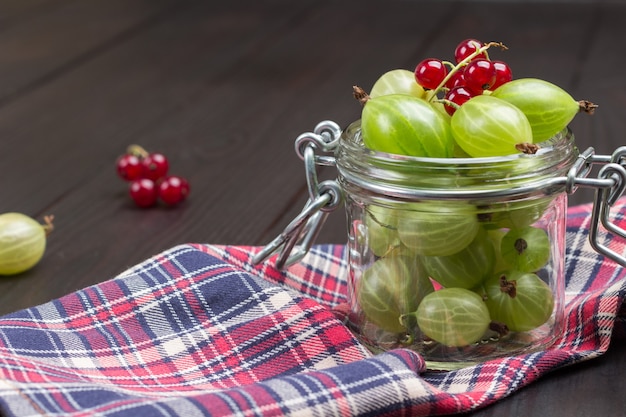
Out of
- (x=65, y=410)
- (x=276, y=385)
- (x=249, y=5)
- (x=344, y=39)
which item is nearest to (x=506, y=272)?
(x=276, y=385)

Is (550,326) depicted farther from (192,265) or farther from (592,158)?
(192,265)

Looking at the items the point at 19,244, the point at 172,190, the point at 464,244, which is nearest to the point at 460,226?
the point at 464,244

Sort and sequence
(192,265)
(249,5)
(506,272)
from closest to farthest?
(506,272) → (192,265) → (249,5)

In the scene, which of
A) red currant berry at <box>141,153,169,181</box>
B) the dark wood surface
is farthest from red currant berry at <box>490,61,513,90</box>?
red currant berry at <box>141,153,169,181</box>

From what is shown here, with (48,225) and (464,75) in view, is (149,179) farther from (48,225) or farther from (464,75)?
(464,75)

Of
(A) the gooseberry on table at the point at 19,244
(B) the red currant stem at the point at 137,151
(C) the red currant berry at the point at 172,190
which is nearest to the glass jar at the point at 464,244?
(A) the gooseberry on table at the point at 19,244
